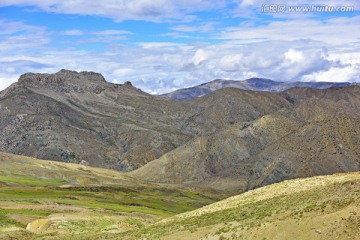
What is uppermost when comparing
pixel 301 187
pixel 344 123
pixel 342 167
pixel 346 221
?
pixel 346 221

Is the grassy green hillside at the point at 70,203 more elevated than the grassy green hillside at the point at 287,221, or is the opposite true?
the grassy green hillside at the point at 287,221

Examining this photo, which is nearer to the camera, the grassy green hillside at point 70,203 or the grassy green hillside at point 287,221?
the grassy green hillside at point 287,221

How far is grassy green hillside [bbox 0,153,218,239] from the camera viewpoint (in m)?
52.2

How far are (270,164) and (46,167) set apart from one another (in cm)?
7817

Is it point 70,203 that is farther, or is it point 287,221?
point 70,203

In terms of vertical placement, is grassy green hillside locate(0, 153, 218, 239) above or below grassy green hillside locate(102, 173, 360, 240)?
below

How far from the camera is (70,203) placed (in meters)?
82.6

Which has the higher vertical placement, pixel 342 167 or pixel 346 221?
pixel 346 221

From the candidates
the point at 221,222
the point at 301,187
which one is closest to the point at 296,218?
the point at 221,222

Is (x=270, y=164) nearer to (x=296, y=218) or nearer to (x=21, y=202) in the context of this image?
(x=21, y=202)

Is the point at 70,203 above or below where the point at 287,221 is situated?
below

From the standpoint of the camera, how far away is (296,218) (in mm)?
32469

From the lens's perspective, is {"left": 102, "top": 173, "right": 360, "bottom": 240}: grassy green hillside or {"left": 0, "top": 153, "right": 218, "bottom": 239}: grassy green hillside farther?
{"left": 0, "top": 153, "right": 218, "bottom": 239}: grassy green hillside

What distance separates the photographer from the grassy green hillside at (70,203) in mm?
52156
